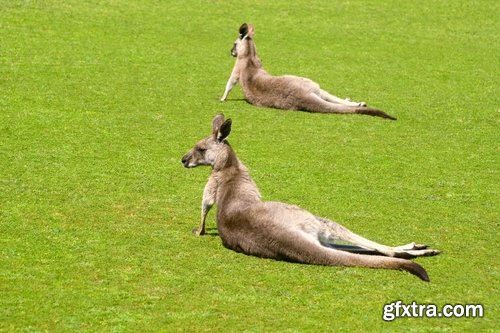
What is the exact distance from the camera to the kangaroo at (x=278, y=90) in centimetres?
1597

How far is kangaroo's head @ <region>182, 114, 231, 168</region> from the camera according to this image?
11.0 metres

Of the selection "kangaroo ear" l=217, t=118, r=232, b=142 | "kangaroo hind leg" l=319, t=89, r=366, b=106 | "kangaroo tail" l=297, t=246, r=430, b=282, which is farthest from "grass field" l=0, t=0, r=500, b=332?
"kangaroo ear" l=217, t=118, r=232, b=142

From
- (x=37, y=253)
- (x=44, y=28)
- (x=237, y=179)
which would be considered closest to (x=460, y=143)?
(x=237, y=179)

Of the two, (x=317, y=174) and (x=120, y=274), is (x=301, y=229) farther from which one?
(x=317, y=174)

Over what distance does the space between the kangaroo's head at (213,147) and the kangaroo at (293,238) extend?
2.53 ft

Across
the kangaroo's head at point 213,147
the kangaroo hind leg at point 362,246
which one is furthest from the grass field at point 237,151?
the kangaroo's head at point 213,147

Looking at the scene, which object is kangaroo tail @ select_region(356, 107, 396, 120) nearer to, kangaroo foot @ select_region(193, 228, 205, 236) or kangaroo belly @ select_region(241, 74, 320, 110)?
kangaroo belly @ select_region(241, 74, 320, 110)

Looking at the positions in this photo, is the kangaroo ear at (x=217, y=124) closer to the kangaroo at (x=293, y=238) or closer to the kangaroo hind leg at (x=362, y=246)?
the kangaroo at (x=293, y=238)

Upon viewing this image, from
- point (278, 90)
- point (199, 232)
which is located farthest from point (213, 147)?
point (278, 90)

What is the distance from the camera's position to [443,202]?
11812 millimetres

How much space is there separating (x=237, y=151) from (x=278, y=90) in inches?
111

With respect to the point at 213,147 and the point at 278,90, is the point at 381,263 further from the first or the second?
the point at 278,90

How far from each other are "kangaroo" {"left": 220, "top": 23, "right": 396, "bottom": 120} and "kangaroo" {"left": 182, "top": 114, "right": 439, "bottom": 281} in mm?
5775

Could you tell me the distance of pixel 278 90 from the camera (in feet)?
53.5
